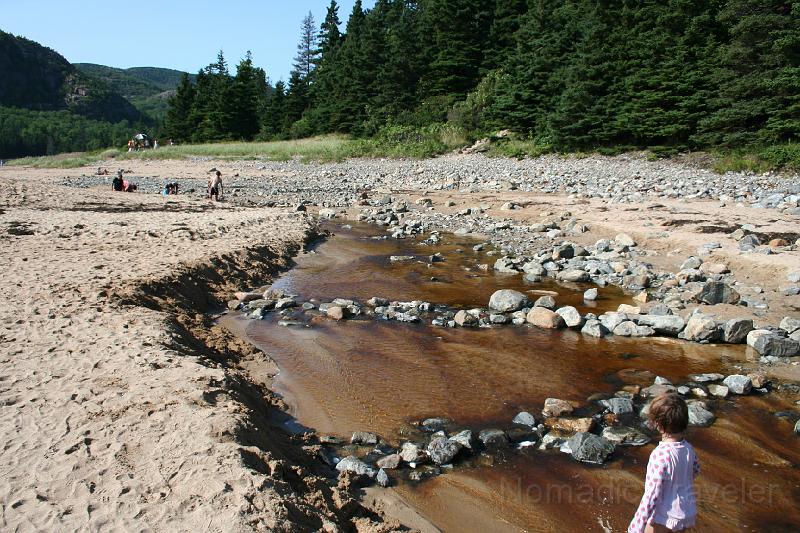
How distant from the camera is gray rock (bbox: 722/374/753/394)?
6573 mm

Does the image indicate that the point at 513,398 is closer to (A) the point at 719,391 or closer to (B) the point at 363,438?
(B) the point at 363,438

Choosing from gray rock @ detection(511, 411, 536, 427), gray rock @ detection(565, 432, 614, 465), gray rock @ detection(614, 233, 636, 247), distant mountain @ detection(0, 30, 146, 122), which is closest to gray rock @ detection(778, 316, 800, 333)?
gray rock @ detection(565, 432, 614, 465)

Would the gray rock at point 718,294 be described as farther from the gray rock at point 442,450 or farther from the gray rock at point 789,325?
the gray rock at point 442,450

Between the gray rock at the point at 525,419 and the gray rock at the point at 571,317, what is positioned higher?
the gray rock at the point at 571,317

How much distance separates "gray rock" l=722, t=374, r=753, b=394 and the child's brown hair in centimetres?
381

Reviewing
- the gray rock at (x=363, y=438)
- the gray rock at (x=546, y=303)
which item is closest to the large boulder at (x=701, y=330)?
the gray rock at (x=546, y=303)

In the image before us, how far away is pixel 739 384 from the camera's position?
260 inches

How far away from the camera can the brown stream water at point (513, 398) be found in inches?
184

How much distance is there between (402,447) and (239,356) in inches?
128

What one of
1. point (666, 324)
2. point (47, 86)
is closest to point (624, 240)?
point (666, 324)

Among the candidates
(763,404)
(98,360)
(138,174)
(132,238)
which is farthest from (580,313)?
(138,174)

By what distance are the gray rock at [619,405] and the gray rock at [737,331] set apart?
275cm

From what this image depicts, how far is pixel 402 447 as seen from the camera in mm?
5484

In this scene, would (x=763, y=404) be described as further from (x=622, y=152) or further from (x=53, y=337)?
(x=622, y=152)
